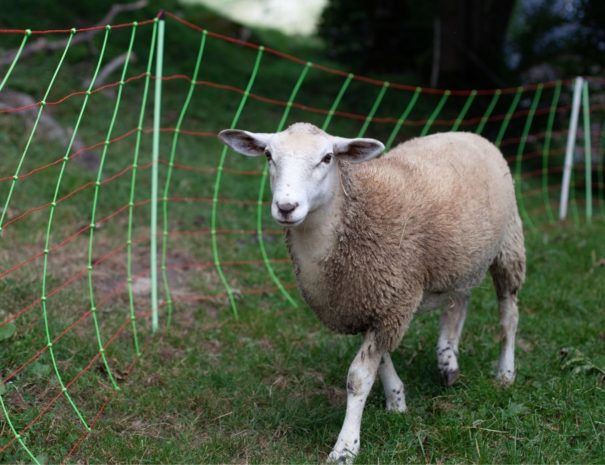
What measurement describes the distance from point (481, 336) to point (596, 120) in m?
5.30

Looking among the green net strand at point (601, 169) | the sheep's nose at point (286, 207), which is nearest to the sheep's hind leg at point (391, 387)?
the sheep's nose at point (286, 207)

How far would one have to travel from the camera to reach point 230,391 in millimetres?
3982

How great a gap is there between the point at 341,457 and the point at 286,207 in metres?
1.16

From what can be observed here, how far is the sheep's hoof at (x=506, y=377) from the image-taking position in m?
4.09

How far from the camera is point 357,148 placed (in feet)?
10.8

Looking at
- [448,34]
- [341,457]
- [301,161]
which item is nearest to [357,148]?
[301,161]

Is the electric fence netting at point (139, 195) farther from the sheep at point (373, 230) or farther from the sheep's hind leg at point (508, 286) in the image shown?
the sheep's hind leg at point (508, 286)

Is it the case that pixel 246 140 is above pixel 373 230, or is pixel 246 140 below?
above

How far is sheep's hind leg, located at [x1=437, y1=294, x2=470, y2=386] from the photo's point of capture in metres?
4.04

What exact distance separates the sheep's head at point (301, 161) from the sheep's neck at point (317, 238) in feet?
0.17

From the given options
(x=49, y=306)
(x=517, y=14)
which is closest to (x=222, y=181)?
(x=49, y=306)

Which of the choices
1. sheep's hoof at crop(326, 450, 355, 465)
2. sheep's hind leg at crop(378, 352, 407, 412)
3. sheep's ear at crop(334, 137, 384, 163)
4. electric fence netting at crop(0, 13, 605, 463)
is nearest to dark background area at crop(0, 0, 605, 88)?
electric fence netting at crop(0, 13, 605, 463)

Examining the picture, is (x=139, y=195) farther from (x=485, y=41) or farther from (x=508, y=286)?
(x=485, y=41)

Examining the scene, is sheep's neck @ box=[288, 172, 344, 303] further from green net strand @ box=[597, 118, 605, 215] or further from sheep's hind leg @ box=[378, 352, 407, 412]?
green net strand @ box=[597, 118, 605, 215]
